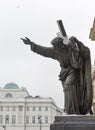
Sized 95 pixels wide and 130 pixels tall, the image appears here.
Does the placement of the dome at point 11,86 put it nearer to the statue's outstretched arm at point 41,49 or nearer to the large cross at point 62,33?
the statue's outstretched arm at point 41,49

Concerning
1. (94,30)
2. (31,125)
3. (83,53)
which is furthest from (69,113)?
(31,125)

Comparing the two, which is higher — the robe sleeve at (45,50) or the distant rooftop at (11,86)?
the distant rooftop at (11,86)

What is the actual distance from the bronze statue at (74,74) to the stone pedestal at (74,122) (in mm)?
461

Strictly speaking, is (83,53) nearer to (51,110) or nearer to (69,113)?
(69,113)

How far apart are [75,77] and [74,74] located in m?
0.05

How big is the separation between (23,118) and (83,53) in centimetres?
12636

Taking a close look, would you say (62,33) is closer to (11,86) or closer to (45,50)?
(45,50)

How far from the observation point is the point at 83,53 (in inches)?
304

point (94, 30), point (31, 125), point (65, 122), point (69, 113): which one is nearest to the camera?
point (65, 122)

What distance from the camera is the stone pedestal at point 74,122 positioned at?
6.92m

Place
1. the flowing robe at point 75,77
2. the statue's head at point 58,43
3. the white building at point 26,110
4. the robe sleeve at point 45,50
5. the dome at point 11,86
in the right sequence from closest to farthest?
the flowing robe at point 75,77
the statue's head at point 58,43
the robe sleeve at point 45,50
the white building at point 26,110
the dome at point 11,86

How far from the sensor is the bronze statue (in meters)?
7.61

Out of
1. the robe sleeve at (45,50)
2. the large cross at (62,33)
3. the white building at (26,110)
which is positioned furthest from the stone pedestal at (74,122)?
the white building at (26,110)

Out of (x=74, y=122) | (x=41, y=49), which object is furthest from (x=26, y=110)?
(x=74, y=122)
